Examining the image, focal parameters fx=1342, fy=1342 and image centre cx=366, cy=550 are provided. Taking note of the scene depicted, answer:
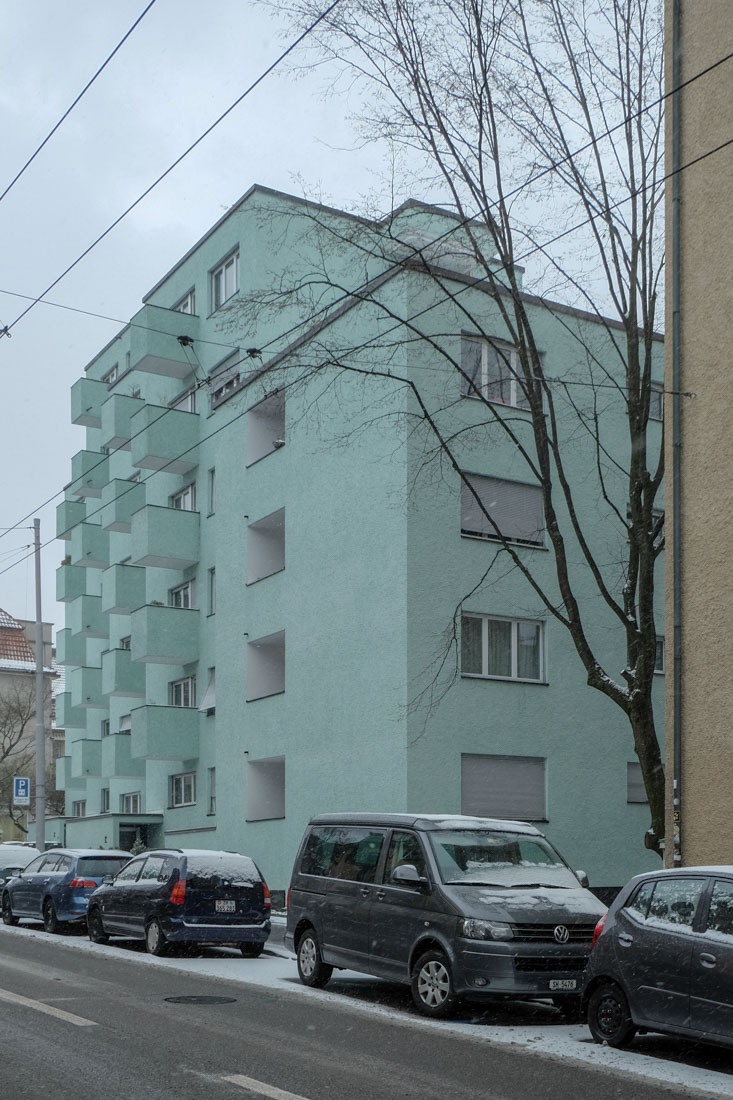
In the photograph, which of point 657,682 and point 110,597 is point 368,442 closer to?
point 657,682

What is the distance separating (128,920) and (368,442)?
32.1 feet

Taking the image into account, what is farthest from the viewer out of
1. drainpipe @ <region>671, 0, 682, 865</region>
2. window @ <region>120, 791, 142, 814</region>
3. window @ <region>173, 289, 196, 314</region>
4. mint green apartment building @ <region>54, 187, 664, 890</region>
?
window @ <region>120, 791, 142, 814</region>

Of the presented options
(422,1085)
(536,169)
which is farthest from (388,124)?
(422,1085)

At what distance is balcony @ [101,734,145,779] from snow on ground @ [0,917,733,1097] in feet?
56.4

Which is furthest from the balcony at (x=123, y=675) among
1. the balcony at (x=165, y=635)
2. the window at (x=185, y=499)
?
the window at (x=185, y=499)

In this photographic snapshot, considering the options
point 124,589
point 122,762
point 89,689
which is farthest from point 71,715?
point 124,589

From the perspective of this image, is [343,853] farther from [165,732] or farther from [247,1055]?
[165,732]

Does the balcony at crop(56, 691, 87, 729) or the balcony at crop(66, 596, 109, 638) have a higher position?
the balcony at crop(66, 596, 109, 638)

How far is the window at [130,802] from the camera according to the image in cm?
3750

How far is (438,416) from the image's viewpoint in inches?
940

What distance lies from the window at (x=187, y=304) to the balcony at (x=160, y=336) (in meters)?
0.44

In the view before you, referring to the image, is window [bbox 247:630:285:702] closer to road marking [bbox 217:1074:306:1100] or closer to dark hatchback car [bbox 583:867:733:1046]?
dark hatchback car [bbox 583:867:733:1046]

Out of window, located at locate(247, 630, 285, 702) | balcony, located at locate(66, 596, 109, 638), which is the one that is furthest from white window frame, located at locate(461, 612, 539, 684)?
balcony, located at locate(66, 596, 109, 638)

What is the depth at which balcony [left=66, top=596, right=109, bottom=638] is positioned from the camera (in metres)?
40.1
